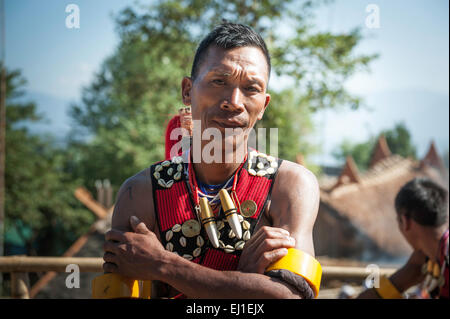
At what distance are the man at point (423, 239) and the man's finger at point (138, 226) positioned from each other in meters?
2.26

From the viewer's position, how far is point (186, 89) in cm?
233

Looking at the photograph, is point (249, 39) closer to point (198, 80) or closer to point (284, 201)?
point (198, 80)

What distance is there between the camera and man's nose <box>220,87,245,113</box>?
6.73 feet

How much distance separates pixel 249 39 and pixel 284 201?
2.76 ft

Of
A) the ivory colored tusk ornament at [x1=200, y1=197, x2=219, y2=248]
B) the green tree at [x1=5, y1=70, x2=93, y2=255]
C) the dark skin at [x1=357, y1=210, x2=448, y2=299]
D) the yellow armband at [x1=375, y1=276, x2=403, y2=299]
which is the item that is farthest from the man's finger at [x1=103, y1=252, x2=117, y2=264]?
the green tree at [x1=5, y1=70, x2=93, y2=255]

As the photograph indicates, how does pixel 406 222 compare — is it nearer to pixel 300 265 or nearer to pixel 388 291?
pixel 388 291

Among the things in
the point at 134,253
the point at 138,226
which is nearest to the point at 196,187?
the point at 138,226

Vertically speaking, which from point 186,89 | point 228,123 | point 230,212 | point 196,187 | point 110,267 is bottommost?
point 110,267

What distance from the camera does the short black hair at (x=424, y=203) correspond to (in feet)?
11.0

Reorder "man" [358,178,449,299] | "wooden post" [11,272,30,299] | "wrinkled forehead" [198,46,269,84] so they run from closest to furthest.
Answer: "wrinkled forehead" [198,46,269,84], "man" [358,178,449,299], "wooden post" [11,272,30,299]

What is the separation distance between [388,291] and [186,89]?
2.47 metres

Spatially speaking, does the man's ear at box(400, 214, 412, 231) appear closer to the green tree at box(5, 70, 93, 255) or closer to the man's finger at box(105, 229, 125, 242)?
the man's finger at box(105, 229, 125, 242)

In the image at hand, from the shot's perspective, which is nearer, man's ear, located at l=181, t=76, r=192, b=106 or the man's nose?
the man's nose
